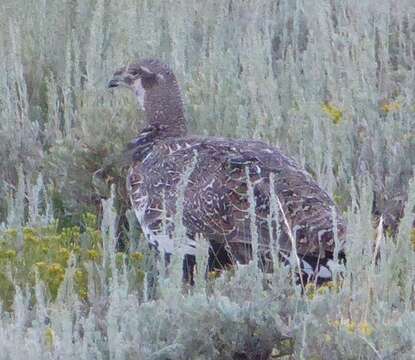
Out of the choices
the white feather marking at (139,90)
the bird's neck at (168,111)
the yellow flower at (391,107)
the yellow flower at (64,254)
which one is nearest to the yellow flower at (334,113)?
the yellow flower at (391,107)

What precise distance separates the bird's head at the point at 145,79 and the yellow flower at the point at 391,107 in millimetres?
1110

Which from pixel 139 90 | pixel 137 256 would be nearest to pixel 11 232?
pixel 137 256

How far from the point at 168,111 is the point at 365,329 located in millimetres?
2496

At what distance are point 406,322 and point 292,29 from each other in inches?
194

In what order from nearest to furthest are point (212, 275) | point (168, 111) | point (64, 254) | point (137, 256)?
point (64, 254) → point (212, 275) → point (137, 256) → point (168, 111)

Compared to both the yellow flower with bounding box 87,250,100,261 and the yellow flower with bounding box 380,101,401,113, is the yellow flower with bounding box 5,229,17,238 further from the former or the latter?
the yellow flower with bounding box 380,101,401,113

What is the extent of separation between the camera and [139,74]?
5.75 metres

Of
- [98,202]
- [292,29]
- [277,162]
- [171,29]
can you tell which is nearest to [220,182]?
[277,162]

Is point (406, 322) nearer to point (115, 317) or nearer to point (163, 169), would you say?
point (115, 317)

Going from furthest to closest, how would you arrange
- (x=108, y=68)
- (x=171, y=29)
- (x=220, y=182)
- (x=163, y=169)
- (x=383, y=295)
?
(x=171, y=29) < (x=108, y=68) < (x=163, y=169) < (x=220, y=182) < (x=383, y=295)

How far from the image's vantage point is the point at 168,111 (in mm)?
5625

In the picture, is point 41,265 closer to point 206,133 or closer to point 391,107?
point 206,133

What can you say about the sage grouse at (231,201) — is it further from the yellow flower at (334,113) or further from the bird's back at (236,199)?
the yellow flower at (334,113)

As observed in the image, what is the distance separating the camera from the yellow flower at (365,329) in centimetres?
327
